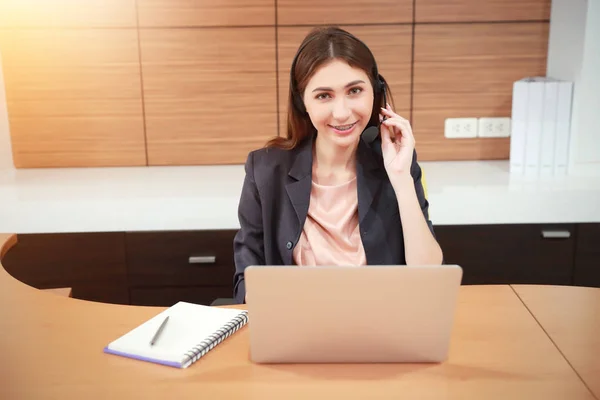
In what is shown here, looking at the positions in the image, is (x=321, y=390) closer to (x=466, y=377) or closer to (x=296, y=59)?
(x=466, y=377)

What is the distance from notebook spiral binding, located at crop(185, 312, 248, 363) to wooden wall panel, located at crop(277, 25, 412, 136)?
1.73 m

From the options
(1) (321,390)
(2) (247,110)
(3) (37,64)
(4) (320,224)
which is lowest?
(1) (321,390)

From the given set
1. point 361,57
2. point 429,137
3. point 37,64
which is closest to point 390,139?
point 361,57

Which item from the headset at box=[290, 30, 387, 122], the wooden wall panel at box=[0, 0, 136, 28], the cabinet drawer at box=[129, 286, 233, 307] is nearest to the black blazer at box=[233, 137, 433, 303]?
→ the headset at box=[290, 30, 387, 122]

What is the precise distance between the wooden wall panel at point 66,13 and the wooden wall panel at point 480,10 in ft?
4.51

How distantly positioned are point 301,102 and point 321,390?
3.09 ft

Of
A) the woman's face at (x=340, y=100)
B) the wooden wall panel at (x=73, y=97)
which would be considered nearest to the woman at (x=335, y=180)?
the woman's face at (x=340, y=100)

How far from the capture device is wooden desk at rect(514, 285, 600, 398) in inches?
52.1

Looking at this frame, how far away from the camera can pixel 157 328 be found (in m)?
1.47

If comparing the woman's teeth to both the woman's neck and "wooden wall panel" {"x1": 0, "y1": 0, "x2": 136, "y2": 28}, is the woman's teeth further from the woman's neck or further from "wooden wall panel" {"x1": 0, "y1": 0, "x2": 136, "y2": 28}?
"wooden wall panel" {"x1": 0, "y1": 0, "x2": 136, "y2": 28}

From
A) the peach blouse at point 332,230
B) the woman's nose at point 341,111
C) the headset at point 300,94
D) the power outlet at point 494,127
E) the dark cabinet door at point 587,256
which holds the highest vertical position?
the headset at point 300,94

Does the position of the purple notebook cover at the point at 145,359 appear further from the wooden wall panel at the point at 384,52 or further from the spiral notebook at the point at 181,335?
the wooden wall panel at the point at 384,52

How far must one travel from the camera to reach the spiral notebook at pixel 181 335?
135 cm

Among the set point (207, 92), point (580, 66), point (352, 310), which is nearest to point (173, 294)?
point (207, 92)
